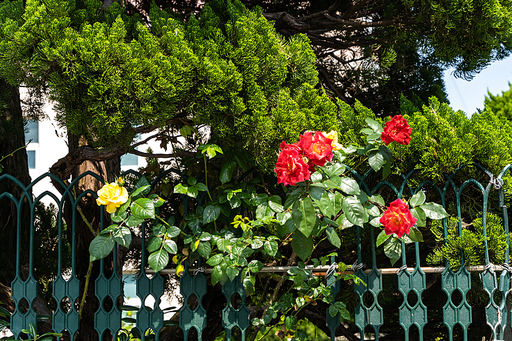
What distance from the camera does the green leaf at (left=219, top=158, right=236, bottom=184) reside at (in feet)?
7.21

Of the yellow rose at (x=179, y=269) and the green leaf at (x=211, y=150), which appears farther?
the yellow rose at (x=179, y=269)

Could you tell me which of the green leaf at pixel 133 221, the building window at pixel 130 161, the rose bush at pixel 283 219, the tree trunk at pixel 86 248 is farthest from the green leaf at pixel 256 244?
the building window at pixel 130 161

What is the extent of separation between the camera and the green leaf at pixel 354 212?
1999 mm

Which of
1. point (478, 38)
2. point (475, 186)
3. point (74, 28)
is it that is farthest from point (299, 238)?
point (478, 38)

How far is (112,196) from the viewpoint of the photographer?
6.84ft

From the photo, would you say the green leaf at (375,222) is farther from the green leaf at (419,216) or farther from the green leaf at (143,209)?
the green leaf at (143,209)

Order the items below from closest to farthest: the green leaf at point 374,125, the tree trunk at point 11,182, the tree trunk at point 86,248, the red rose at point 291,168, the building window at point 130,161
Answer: the red rose at point 291,168 → the green leaf at point 374,125 → the tree trunk at point 86,248 → the tree trunk at point 11,182 → the building window at point 130,161

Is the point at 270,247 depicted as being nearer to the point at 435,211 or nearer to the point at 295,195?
the point at 295,195

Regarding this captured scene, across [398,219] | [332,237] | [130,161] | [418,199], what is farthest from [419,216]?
[130,161]

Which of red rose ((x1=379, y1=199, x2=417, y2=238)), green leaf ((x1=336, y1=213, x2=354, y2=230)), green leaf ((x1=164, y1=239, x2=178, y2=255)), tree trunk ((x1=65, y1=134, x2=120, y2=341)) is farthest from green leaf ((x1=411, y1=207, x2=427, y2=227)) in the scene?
tree trunk ((x1=65, y1=134, x2=120, y2=341))

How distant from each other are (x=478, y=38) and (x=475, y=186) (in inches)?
35.8

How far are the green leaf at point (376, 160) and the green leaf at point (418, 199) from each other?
0.79ft

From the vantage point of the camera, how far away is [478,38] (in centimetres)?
252

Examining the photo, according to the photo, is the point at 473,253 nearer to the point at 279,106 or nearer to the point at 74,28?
the point at 279,106
